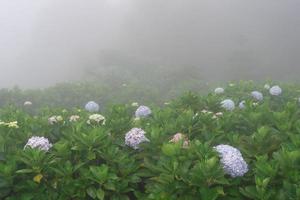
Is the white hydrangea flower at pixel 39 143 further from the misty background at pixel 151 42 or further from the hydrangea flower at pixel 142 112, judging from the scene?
the misty background at pixel 151 42

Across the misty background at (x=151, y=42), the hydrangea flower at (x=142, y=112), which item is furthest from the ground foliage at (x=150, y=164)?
the misty background at (x=151, y=42)

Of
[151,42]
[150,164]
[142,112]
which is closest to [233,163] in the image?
A: [150,164]

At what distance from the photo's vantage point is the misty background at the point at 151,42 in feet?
63.8

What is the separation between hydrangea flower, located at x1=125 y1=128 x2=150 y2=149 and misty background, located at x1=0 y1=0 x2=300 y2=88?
1242 cm

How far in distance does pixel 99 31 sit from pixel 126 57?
368 inches

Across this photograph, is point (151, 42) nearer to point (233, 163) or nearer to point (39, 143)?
point (39, 143)

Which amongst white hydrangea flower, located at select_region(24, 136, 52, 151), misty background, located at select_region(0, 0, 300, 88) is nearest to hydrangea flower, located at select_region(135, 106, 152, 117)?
white hydrangea flower, located at select_region(24, 136, 52, 151)

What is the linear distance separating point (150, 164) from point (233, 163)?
1.86 feet

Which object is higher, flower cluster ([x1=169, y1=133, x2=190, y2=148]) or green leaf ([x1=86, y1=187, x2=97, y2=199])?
flower cluster ([x1=169, y1=133, x2=190, y2=148])

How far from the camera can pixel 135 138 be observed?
3.73 metres

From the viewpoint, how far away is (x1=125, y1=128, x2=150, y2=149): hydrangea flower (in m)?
3.72

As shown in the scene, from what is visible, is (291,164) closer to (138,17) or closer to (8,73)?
(138,17)

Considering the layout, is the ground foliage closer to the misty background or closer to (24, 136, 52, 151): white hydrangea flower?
(24, 136, 52, 151): white hydrangea flower

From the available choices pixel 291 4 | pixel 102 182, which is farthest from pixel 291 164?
pixel 291 4
